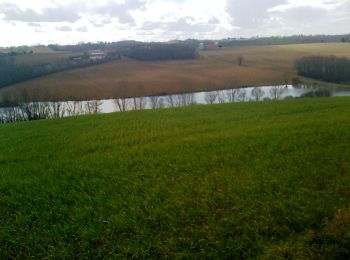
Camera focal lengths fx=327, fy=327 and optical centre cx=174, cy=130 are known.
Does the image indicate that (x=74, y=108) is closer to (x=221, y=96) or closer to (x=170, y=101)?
(x=170, y=101)

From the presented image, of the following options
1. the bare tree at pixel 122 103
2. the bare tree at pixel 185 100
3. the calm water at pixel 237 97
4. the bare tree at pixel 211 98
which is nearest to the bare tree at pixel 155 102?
the calm water at pixel 237 97

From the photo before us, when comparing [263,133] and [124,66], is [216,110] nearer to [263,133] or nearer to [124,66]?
[263,133]

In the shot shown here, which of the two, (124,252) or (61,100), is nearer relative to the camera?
(124,252)

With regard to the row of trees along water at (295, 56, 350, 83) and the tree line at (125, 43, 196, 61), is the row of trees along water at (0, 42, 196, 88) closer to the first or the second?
the tree line at (125, 43, 196, 61)

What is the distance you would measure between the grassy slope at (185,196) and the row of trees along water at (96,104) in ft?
127

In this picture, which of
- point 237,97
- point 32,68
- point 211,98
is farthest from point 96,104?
point 32,68

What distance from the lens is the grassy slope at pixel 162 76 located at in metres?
70.8

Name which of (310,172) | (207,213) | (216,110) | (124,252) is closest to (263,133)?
(310,172)

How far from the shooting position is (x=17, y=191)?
8.76 meters

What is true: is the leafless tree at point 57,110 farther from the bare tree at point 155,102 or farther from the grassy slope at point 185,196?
the grassy slope at point 185,196

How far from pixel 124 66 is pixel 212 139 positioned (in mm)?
A: 87132

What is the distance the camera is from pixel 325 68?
7675 cm

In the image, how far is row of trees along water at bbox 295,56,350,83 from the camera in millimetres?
72963

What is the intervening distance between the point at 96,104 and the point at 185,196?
47.8m
